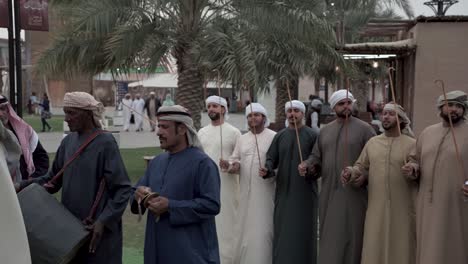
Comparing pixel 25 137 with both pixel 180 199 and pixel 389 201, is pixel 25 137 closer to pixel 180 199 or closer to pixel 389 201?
pixel 180 199

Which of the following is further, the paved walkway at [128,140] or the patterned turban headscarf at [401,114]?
the paved walkway at [128,140]

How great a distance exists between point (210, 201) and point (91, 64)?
9794 mm

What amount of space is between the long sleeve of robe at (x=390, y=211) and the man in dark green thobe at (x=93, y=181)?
1967 mm

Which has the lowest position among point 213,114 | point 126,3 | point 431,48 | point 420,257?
point 420,257

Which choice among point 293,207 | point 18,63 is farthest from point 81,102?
point 18,63

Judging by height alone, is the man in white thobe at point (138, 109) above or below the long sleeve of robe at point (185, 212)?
below

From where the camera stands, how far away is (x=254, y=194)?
6.38 metres

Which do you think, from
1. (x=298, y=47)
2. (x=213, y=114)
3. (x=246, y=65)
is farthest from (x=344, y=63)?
(x=213, y=114)

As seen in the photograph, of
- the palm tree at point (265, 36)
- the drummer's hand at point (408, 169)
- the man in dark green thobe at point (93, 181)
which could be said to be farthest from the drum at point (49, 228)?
Result: the palm tree at point (265, 36)

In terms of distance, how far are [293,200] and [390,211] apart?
100 centimetres

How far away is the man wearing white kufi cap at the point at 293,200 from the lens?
6027 millimetres

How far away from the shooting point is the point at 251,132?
664 cm

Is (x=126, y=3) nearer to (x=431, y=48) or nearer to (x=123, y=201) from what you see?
(x=431, y=48)

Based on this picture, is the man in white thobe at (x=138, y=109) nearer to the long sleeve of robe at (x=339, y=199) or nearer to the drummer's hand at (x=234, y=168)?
the drummer's hand at (x=234, y=168)
